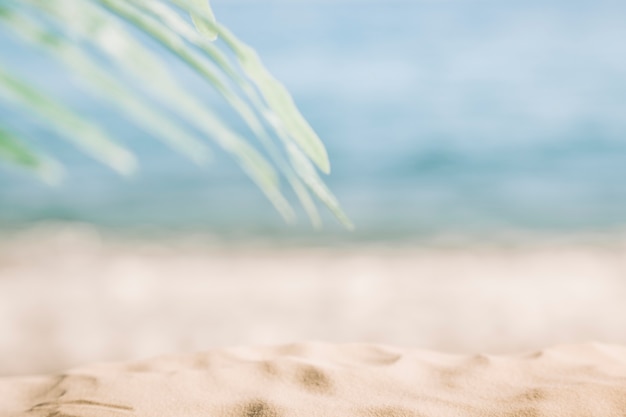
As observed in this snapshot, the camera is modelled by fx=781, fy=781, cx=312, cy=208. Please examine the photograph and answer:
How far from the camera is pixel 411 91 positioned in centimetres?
1169

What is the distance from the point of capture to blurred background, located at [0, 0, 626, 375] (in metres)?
2.83

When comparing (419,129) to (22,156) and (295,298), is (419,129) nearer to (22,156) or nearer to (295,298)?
(295,298)

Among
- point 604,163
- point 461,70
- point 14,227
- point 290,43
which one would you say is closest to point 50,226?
point 14,227

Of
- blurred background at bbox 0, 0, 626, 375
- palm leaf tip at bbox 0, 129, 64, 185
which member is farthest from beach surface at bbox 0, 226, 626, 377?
palm leaf tip at bbox 0, 129, 64, 185

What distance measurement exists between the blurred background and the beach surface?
2cm

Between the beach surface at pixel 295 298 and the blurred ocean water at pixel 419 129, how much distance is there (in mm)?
807

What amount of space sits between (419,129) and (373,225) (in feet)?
12.7

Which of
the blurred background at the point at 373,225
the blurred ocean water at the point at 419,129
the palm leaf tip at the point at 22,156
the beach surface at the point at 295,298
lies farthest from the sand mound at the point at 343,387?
the blurred ocean water at the point at 419,129

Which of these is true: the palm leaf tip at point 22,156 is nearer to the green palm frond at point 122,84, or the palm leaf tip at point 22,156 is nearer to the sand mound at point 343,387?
the green palm frond at point 122,84

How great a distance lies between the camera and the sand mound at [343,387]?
101 centimetres

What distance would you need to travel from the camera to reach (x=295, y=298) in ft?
11.5

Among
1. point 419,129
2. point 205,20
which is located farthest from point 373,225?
point 205,20

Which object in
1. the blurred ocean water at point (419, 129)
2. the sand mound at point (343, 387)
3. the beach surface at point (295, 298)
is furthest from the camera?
the blurred ocean water at point (419, 129)

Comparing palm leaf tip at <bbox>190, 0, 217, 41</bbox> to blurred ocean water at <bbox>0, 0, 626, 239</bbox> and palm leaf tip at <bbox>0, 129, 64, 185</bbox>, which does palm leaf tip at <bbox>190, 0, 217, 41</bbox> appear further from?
blurred ocean water at <bbox>0, 0, 626, 239</bbox>
